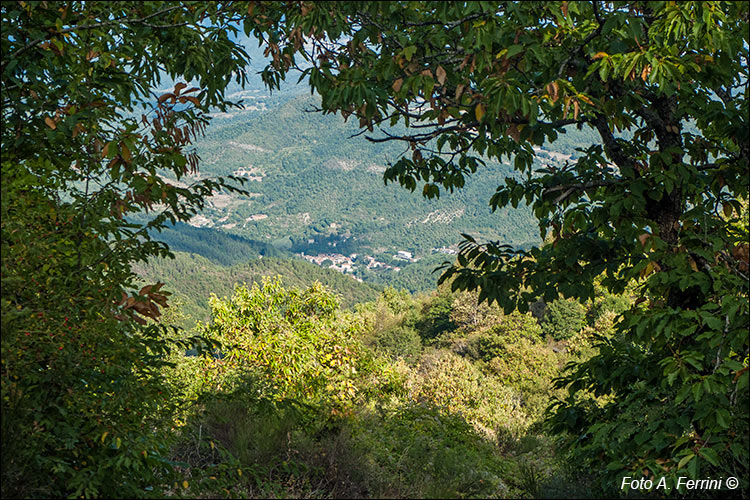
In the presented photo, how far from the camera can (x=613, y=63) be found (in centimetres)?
364

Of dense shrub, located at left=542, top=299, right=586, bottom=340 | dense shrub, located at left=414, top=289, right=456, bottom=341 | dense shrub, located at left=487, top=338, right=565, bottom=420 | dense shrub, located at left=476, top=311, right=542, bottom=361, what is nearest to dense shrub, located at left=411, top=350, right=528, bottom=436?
dense shrub, located at left=487, top=338, right=565, bottom=420

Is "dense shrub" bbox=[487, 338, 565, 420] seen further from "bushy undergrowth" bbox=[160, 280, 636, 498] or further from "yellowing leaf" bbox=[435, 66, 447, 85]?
"yellowing leaf" bbox=[435, 66, 447, 85]

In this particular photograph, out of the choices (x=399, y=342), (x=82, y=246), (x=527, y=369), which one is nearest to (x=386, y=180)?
(x=82, y=246)

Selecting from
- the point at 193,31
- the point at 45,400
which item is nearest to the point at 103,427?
the point at 45,400

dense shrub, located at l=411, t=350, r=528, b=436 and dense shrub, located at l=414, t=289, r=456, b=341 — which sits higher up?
dense shrub, located at l=414, t=289, r=456, b=341

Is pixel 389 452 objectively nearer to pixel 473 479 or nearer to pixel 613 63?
pixel 473 479

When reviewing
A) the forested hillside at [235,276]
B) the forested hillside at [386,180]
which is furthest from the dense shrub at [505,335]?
the forested hillside at [235,276]

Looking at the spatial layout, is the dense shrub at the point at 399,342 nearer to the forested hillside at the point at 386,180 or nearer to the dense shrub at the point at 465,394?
the dense shrub at the point at 465,394

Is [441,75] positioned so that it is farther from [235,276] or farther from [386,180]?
[235,276]

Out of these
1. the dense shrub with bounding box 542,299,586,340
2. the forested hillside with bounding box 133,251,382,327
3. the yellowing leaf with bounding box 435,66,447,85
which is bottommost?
the yellowing leaf with bounding box 435,66,447,85

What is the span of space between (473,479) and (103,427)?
3243 mm

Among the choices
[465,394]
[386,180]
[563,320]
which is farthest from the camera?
[563,320]

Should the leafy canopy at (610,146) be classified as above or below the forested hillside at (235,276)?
below

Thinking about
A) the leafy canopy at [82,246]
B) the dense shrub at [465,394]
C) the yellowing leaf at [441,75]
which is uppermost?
the yellowing leaf at [441,75]
